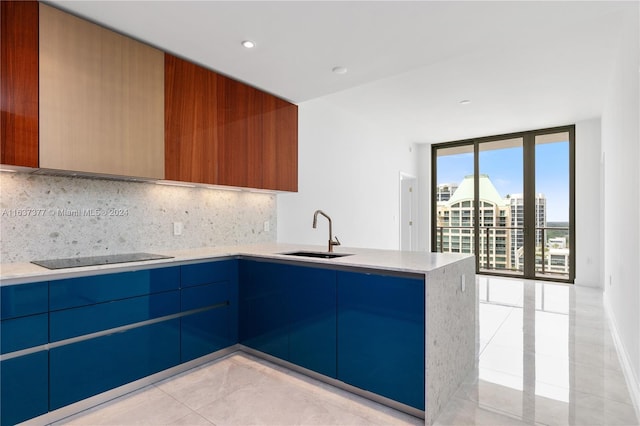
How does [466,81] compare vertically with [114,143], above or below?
above

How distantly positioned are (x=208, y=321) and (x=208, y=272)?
1.22 feet

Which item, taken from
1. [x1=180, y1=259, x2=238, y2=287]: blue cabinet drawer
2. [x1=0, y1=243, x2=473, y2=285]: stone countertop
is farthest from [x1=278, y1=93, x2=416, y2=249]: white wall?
[x1=0, y1=243, x2=473, y2=285]: stone countertop

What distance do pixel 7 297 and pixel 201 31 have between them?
191cm

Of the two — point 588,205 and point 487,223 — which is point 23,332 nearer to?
point 487,223

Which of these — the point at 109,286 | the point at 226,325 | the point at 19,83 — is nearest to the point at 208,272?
the point at 226,325

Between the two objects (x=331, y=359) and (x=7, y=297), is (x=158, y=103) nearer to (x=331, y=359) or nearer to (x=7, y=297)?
(x=7, y=297)

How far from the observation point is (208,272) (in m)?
2.62

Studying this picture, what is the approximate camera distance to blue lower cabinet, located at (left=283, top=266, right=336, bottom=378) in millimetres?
2275

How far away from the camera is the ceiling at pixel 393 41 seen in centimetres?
207

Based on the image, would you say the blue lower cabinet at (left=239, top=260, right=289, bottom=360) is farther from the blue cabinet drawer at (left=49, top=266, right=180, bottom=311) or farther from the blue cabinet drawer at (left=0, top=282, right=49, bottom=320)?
the blue cabinet drawer at (left=0, top=282, right=49, bottom=320)

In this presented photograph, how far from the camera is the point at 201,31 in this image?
232cm

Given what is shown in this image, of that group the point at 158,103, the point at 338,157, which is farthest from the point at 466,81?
the point at 158,103

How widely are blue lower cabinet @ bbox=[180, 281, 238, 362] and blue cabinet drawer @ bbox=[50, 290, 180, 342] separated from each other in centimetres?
13

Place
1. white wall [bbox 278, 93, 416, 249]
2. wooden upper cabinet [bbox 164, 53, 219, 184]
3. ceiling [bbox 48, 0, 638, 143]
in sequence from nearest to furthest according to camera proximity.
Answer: ceiling [bbox 48, 0, 638, 143] → wooden upper cabinet [bbox 164, 53, 219, 184] → white wall [bbox 278, 93, 416, 249]
